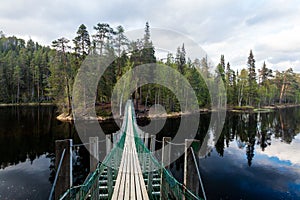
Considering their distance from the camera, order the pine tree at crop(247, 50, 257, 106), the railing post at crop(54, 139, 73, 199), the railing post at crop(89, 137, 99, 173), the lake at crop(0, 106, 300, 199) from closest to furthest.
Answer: the railing post at crop(54, 139, 73, 199), the railing post at crop(89, 137, 99, 173), the lake at crop(0, 106, 300, 199), the pine tree at crop(247, 50, 257, 106)

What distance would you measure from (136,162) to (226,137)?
11.7 m

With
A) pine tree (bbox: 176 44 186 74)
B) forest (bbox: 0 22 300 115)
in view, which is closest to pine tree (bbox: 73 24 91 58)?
forest (bbox: 0 22 300 115)

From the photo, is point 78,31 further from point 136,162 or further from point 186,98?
point 136,162

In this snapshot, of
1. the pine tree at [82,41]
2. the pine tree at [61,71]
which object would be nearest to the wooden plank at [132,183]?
the pine tree at [61,71]

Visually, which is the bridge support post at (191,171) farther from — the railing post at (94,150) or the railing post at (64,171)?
the railing post at (94,150)

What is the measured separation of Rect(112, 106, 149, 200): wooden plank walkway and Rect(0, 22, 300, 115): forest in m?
18.0

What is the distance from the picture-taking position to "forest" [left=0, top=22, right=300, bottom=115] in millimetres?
22656

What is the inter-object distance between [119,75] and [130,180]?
69.0 feet

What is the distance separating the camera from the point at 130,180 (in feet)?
15.7

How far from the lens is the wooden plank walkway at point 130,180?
13.8ft

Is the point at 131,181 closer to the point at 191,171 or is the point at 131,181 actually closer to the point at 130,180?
the point at 130,180

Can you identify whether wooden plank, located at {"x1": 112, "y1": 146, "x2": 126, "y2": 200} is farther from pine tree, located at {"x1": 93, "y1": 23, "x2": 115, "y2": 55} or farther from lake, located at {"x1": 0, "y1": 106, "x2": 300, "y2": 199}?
pine tree, located at {"x1": 93, "y1": 23, "x2": 115, "y2": 55}

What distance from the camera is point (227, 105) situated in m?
41.1

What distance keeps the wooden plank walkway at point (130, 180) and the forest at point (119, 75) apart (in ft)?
59.2
